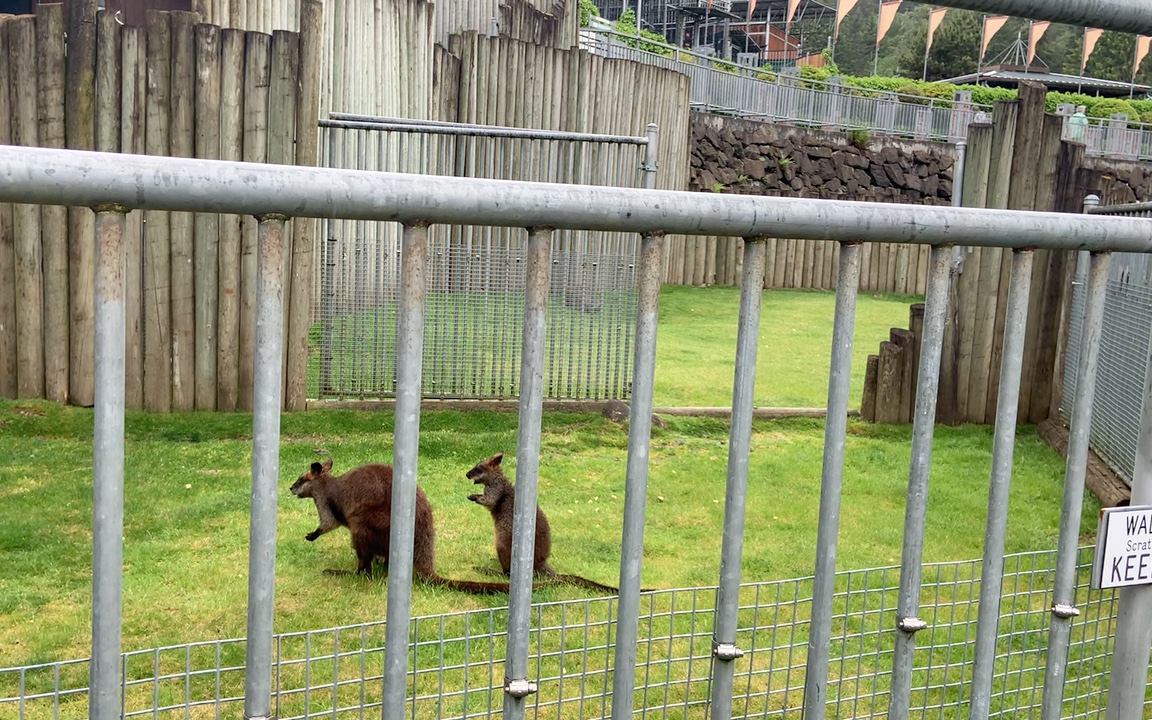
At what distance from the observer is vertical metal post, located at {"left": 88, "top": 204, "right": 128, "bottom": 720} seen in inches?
56.0

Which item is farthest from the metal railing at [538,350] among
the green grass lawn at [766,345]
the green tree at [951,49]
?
the green tree at [951,49]

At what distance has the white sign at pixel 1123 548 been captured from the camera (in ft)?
7.04

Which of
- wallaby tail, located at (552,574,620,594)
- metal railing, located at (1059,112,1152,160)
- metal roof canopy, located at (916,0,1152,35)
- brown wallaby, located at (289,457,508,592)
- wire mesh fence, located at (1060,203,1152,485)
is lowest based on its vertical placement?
wallaby tail, located at (552,574,620,594)

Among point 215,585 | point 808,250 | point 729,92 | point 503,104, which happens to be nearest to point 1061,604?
point 215,585

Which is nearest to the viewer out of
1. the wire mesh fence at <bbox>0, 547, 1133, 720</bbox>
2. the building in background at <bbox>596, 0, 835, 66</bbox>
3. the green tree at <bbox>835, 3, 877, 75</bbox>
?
the wire mesh fence at <bbox>0, 547, 1133, 720</bbox>

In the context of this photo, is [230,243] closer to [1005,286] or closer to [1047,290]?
[1005,286]

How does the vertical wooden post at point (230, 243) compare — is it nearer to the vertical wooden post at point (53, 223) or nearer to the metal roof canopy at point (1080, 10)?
the vertical wooden post at point (53, 223)

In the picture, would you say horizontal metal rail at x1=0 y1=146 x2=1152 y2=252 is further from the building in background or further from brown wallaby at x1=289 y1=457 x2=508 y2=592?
the building in background

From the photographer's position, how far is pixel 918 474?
1.96m

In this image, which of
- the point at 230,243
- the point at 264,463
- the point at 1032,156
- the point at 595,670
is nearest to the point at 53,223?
the point at 230,243

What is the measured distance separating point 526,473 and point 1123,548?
1250 mm

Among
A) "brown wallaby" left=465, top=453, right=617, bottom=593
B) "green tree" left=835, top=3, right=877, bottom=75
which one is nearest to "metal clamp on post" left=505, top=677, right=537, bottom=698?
"brown wallaby" left=465, top=453, right=617, bottom=593

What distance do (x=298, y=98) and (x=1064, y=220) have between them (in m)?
6.64

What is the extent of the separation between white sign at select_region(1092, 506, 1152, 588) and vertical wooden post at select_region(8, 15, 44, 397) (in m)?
6.87
